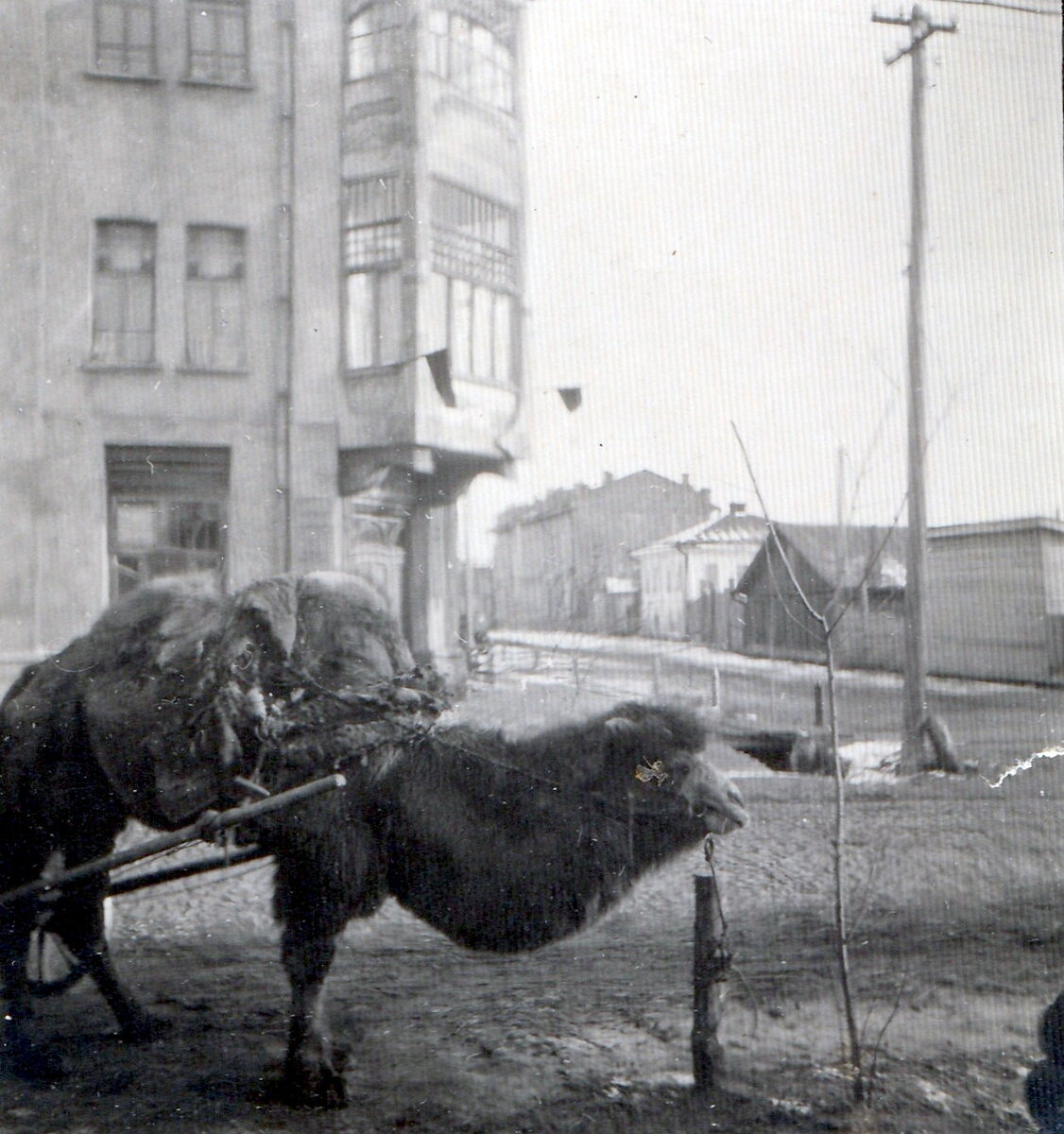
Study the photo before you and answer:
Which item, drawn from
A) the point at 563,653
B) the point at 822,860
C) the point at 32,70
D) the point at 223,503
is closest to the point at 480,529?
the point at 563,653

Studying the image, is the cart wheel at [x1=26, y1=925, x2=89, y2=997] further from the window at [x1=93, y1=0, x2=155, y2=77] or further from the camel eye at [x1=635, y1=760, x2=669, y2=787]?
the window at [x1=93, y1=0, x2=155, y2=77]

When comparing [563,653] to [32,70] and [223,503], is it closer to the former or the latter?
[223,503]

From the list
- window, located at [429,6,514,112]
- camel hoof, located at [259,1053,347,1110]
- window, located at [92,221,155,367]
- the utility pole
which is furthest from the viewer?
the utility pole

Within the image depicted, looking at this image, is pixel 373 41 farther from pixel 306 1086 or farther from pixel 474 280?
pixel 306 1086

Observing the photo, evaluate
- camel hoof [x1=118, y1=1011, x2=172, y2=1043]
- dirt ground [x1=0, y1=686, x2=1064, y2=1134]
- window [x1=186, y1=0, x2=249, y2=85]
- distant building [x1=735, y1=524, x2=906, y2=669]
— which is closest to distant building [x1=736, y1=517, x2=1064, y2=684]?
distant building [x1=735, y1=524, x2=906, y2=669]

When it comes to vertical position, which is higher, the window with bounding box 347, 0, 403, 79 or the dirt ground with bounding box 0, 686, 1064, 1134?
the window with bounding box 347, 0, 403, 79

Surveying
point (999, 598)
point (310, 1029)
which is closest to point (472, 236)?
point (999, 598)
